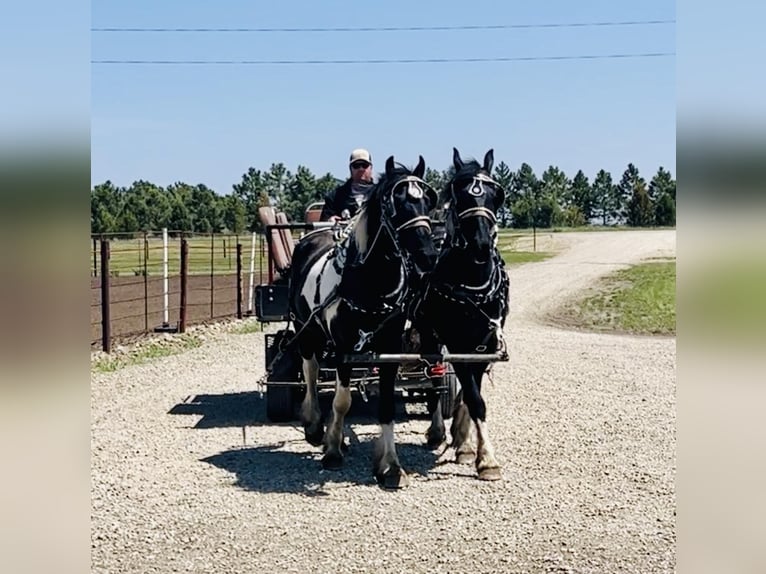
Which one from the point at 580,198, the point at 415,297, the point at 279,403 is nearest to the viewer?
the point at 415,297

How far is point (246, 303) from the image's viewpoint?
1819 cm

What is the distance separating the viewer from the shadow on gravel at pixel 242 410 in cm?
766

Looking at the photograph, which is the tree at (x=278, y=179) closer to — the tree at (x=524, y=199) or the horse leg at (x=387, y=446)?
the tree at (x=524, y=199)

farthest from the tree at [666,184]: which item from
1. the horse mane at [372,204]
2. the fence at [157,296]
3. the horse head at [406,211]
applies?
the fence at [157,296]

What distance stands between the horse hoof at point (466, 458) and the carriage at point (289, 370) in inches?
25.2

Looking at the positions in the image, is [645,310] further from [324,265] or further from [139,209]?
[139,209]

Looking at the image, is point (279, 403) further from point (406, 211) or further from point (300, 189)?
point (300, 189)

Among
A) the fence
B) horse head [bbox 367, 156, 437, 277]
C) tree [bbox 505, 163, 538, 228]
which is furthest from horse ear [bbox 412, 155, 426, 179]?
tree [bbox 505, 163, 538, 228]

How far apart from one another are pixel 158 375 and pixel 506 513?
20.4 ft

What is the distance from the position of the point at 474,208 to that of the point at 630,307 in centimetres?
1389

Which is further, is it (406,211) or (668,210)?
(406,211)

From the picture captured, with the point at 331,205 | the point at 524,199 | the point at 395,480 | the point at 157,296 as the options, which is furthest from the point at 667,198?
the point at 524,199

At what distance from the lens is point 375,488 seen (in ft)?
18.4
